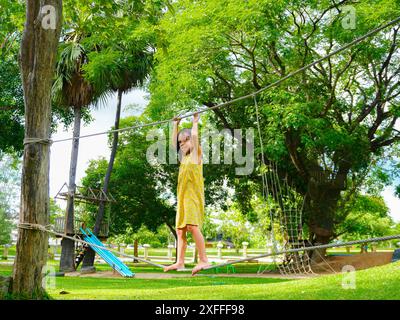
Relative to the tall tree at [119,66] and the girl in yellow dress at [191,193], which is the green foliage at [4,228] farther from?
the girl in yellow dress at [191,193]

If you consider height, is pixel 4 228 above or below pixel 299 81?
below

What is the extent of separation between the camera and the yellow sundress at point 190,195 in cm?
385

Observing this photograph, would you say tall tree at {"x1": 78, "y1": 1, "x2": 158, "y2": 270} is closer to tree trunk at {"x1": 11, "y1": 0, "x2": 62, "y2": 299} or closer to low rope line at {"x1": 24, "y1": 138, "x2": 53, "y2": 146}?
tree trunk at {"x1": 11, "y1": 0, "x2": 62, "y2": 299}

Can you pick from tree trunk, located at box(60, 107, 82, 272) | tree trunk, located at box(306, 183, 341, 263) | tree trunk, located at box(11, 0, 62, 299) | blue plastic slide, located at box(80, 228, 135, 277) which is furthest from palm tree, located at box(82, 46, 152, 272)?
tree trunk, located at box(11, 0, 62, 299)

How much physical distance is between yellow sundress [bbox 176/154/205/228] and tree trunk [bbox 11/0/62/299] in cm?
200

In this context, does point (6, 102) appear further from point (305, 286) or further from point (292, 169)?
point (305, 286)

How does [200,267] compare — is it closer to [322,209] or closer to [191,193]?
[191,193]

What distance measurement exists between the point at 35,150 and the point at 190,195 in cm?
212

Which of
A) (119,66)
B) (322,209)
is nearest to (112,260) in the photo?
(119,66)

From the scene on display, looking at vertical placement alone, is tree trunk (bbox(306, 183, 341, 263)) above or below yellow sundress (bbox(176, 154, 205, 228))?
above

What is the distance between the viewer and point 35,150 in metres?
5.27

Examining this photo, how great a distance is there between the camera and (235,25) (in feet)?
41.1

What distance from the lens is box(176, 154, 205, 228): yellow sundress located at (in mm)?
3850
